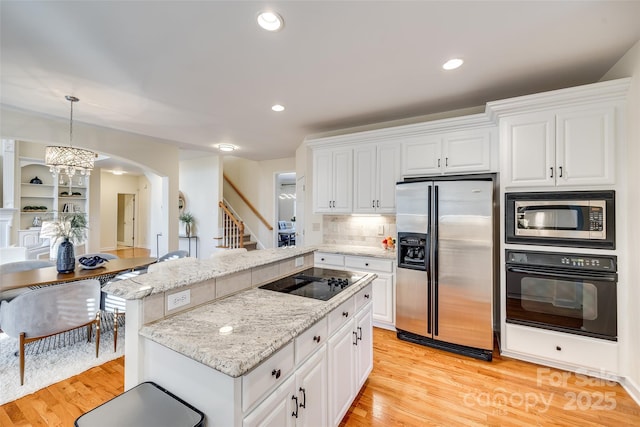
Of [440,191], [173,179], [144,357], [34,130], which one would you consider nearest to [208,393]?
[144,357]

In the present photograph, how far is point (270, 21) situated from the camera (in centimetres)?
178

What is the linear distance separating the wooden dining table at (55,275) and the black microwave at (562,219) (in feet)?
14.6

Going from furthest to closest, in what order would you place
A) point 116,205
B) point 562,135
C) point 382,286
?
point 116,205 → point 382,286 → point 562,135

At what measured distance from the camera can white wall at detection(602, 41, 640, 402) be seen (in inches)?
81.7

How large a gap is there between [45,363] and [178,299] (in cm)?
237

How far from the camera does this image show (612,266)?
223cm

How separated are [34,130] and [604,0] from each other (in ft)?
19.8

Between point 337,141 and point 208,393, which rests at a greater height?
point 337,141

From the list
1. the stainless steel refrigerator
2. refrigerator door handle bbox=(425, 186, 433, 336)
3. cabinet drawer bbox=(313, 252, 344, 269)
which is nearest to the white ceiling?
the stainless steel refrigerator

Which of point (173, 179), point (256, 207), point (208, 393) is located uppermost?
point (173, 179)

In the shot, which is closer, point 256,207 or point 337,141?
point 337,141

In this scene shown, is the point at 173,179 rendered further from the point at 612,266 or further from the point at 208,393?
the point at 612,266

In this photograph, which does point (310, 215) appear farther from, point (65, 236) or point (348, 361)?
point (65, 236)

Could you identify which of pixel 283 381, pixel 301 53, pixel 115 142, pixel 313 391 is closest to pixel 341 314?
pixel 313 391
